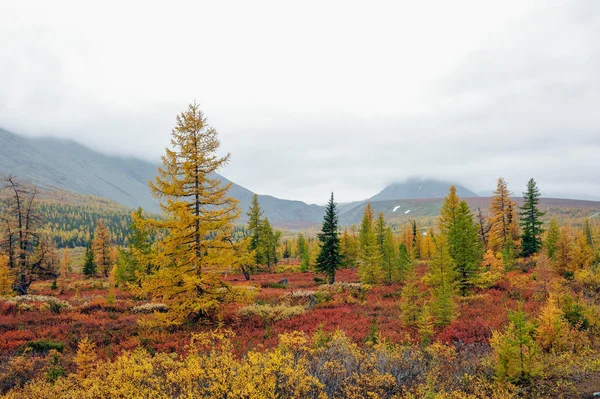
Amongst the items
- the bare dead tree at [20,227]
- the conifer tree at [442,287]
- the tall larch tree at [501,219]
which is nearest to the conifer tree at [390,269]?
the conifer tree at [442,287]

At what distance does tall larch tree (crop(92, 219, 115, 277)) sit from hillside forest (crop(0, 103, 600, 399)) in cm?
2144

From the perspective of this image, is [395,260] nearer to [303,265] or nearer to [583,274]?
[583,274]

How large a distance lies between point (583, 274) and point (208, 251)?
23.6 meters

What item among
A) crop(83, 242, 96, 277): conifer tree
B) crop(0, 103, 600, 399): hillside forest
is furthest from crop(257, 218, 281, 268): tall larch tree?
crop(83, 242, 96, 277): conifer tree

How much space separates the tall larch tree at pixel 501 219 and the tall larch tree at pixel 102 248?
60.0 meters

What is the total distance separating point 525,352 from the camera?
7.28 meters

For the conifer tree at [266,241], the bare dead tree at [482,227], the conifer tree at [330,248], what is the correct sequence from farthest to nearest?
the conifer tree at [266,241] → the bare dead tree at [482,227] → the conifer tree at [330,248]

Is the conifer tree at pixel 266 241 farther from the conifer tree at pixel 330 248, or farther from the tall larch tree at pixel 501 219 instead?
the tall larch tree at pixel 501 219

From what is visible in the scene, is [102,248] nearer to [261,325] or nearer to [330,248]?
[330,248]

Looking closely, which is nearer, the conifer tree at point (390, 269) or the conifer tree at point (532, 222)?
the conifer tree at point (390, 269)

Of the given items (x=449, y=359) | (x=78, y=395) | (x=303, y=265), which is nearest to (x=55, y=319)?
(x=78, y=395)

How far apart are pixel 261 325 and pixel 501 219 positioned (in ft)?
132

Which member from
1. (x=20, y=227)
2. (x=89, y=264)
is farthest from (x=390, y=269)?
(x=89, y=264)

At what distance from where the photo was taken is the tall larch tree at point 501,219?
134 feet
